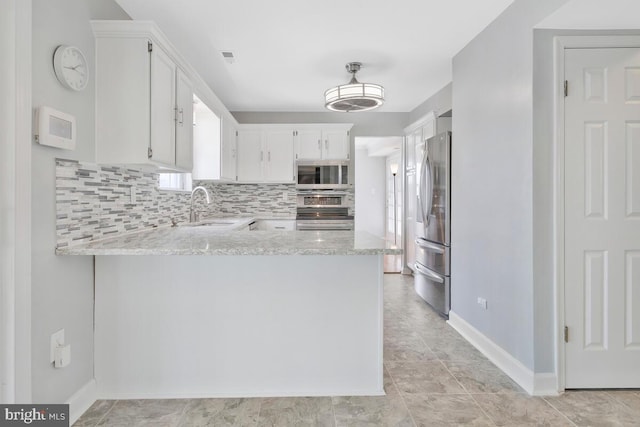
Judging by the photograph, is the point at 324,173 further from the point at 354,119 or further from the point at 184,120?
the point at 184,120

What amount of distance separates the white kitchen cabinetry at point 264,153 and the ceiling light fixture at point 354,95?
5.76 feet

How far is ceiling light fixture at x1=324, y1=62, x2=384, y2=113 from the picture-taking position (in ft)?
9.33

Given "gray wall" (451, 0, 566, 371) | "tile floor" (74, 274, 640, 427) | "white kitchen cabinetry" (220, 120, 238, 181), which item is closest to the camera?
"tile floor" (74, 274, 640, 427)

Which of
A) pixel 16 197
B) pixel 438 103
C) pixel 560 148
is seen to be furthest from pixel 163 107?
pixel 438 103

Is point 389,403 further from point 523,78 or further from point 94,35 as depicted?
point 94,35

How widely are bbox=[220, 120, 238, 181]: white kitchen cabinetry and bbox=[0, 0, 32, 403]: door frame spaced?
2366mm

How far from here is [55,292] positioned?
1668mm

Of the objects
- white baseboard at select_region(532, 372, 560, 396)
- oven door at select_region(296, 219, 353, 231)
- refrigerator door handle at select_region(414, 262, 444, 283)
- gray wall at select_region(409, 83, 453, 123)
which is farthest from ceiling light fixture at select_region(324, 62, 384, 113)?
white baseboard at select_region(532, 372, 560, 396)

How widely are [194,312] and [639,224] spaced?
274 cm

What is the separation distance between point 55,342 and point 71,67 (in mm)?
1383

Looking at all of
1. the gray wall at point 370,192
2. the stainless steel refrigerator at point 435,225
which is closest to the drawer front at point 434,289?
Answer: the stainless steel refrigerator at point 435,225

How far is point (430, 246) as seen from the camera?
372 centimetres

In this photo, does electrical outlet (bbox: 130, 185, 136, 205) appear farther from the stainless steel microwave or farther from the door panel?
the stainless steel microwave

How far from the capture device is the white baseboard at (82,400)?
1.77m
